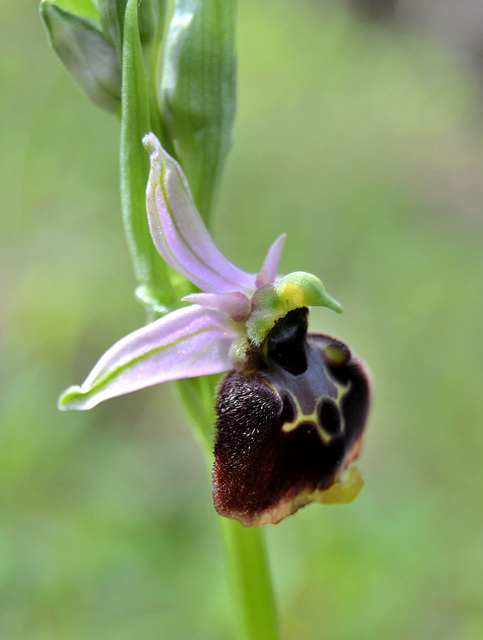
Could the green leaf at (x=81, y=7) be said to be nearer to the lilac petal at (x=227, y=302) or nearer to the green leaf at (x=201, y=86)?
the green leaf at (x=201, y=86)

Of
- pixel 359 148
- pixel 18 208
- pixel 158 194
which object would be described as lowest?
pixel 158 194

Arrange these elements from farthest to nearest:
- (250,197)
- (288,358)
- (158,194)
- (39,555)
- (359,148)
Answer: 1. (359,148)
2. (250,197)
3. (39,555)
4. (288,358)
5. (158,194)

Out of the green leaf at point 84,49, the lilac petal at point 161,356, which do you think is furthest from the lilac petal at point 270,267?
the green leaf at point 84,49

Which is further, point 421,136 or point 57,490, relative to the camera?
point 421,136

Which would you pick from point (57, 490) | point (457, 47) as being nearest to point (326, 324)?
point (57, 490)

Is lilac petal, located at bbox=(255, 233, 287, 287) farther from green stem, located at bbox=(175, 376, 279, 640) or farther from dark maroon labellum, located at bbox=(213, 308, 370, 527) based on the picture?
green stem, located at bbox=(175, 376, 279, 640)

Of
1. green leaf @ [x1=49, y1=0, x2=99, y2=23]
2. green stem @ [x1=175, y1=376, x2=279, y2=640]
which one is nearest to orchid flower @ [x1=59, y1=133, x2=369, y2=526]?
green stem @ [x1=175, y1=376, x2=279, y2=640]

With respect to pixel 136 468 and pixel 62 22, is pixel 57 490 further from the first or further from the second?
pixel 62 22
